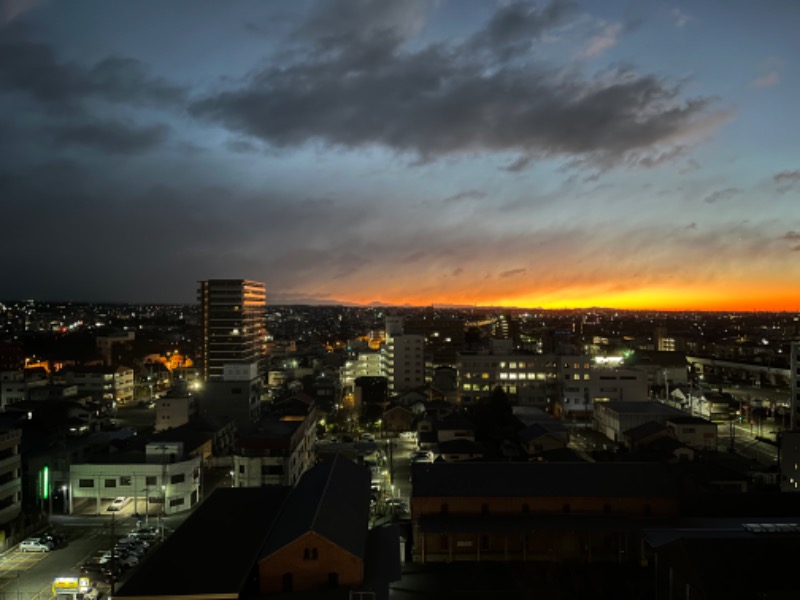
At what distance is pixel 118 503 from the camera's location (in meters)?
16.4

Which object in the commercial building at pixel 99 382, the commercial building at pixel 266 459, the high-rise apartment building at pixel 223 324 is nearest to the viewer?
the commercial building at pixel 266 459

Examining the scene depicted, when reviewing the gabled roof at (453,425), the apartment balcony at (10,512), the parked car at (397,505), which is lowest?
the parked car at (397,505)

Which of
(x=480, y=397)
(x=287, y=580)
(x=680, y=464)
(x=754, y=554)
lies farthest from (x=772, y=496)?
(x=480, y=397)

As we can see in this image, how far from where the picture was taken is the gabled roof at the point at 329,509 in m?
9.78

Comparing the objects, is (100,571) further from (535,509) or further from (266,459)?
(535,509)

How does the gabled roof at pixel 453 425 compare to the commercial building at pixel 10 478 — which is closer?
the commercial building at pixel 10 478

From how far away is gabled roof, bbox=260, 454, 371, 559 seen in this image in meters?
9.78

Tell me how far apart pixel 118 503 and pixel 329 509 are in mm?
9052

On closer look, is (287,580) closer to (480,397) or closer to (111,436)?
(111,436)

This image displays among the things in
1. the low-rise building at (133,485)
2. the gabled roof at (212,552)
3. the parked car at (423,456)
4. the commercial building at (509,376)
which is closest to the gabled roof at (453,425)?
the parked car at (423,456)

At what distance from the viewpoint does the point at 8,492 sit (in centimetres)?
1520

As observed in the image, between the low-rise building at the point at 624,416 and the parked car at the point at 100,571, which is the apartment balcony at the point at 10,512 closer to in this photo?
the parked car at the point at 100,571

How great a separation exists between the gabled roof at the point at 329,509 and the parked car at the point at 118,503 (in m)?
6.38

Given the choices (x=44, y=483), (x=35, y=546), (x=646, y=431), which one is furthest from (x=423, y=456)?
(x=35, y=546)
